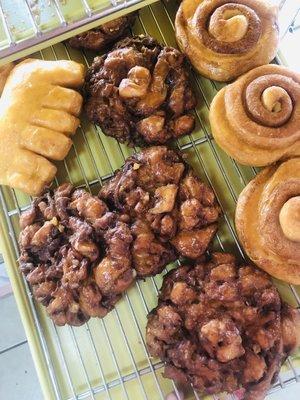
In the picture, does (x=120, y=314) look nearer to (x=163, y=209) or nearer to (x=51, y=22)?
(x=163, y=209)

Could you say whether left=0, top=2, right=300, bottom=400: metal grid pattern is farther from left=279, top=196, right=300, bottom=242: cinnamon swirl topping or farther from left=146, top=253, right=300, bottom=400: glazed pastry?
left=279, top=196, right=300, bottom=242: cinnamon swirl topping

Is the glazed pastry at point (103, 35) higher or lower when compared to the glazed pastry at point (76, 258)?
higher

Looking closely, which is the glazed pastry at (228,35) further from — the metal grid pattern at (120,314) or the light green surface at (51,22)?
the light green surface at (51,22)

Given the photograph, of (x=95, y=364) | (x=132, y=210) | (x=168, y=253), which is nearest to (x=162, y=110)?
(x=132, y=210)

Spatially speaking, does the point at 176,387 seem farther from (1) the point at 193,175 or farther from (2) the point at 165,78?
(2) the point at 165,78

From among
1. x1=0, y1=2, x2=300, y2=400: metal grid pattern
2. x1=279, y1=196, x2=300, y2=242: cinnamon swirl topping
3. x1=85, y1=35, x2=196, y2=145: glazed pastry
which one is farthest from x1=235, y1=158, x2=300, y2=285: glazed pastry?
x1=85, y1=35, x2=196, y2=145: glazed pastry

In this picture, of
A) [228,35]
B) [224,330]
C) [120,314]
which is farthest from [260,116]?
[120,314]

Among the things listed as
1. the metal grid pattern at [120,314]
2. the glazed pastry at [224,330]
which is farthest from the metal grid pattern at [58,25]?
the glazed pastry at [224,330]
